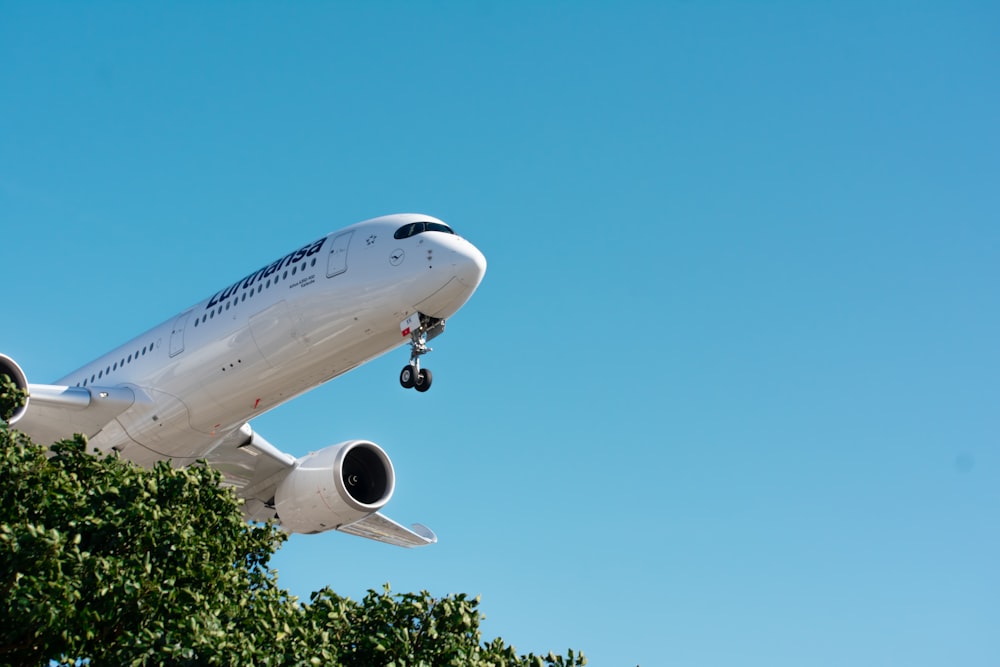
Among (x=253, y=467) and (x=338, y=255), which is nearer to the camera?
(x=338, y=255)

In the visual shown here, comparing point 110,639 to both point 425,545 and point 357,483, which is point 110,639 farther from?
point 425,545

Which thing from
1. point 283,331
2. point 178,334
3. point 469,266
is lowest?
point 283,331

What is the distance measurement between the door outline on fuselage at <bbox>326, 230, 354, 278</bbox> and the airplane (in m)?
0.03

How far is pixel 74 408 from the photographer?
29.4 meters

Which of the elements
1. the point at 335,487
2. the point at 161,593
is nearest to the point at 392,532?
the point at 335,487

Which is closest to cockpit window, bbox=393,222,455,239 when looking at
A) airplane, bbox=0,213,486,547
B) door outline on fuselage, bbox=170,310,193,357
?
airplane, bbox=0,213,486,547

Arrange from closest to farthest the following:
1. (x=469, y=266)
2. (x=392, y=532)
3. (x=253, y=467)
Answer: (x=469, y=266) < (x=253, y=467) < (x=392, y=532)

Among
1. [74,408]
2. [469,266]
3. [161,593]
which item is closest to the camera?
[161,593]

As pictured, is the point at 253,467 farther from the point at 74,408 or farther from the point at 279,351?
the point at 279,351

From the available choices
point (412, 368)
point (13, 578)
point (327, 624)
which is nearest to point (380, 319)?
point (412, 368)

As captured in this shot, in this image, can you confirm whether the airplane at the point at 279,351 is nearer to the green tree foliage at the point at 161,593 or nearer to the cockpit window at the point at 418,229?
the cockpit window at the point at 418,229

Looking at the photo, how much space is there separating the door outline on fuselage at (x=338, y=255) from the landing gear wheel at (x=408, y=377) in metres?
2.58

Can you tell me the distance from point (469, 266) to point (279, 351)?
15.3ft

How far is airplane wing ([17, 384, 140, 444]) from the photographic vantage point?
29344 millimetres
